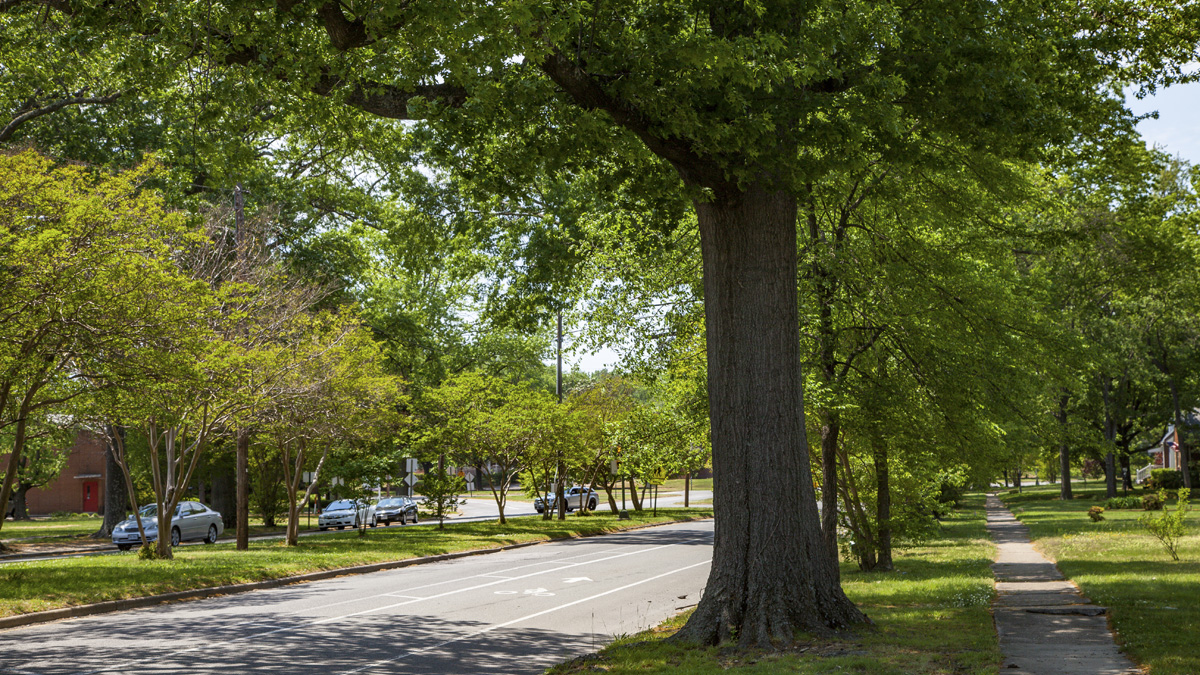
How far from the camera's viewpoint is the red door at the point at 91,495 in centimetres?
6800

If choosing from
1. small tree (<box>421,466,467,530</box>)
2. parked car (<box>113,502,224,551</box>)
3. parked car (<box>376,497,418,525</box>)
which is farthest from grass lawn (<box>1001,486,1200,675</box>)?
parked car (<box>376,497,418,525</box>)

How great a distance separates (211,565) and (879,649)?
14.9 m

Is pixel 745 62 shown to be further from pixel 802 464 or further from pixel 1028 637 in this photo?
pixel 1028 637

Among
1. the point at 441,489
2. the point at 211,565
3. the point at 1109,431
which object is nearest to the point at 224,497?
the point at 441,489

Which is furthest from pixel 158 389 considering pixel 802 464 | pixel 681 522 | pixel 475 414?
pixel 681 522

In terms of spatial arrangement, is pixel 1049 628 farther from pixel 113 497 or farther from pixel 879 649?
pixel 113 497

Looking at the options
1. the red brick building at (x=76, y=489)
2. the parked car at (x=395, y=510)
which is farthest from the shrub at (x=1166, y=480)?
the red brick building at (x=76, y=489)

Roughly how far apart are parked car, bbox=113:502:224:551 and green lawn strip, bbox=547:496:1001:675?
22774 mm

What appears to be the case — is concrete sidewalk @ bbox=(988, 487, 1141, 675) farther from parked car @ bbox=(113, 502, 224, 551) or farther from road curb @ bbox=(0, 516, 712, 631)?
parked car @ bbox=(113, 502, 224, 551)

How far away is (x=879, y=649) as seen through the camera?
8977 millimetres

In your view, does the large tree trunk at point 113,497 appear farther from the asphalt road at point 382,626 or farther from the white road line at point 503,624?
the white road line at point 503,624

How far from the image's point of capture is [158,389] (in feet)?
51.9

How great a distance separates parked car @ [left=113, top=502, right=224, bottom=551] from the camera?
94.3 ft

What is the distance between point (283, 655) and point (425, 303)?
130 ft
